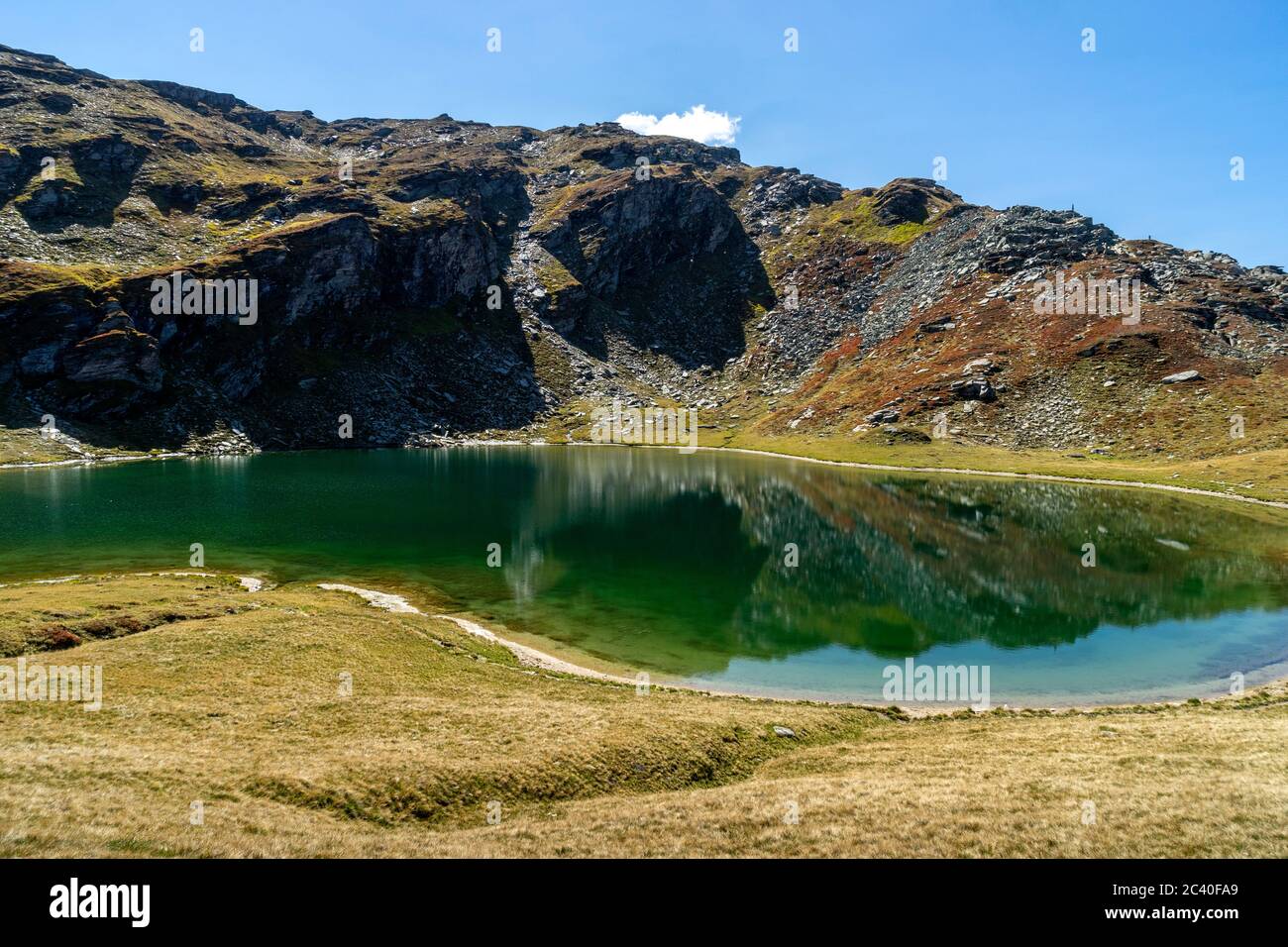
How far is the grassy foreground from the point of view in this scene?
52.1 feet

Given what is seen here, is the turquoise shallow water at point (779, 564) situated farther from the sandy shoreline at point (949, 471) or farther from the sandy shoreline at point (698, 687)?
the sandy shoreline at point (949, 471)

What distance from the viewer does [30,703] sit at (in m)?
23.2

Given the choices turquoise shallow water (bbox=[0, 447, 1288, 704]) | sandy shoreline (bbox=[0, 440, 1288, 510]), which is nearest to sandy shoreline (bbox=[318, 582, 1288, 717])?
turquoise shallow water (bbox=[0, 447, 1288, 704])

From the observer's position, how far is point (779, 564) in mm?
63906

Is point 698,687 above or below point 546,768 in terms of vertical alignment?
below

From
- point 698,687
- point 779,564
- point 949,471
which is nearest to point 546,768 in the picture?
point 698,687

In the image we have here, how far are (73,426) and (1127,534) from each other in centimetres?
20722

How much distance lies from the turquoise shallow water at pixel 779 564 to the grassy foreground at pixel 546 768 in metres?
7.98

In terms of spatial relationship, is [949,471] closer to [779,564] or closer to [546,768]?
[779,564]

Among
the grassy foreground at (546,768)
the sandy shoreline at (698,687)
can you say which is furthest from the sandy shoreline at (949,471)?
the grassy foreground at (546,768)

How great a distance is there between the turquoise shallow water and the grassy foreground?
7.98 metres

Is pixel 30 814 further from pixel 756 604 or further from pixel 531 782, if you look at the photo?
pixel 756 604

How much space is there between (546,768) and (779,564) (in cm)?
4575

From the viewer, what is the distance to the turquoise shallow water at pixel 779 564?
4072 centimetres
